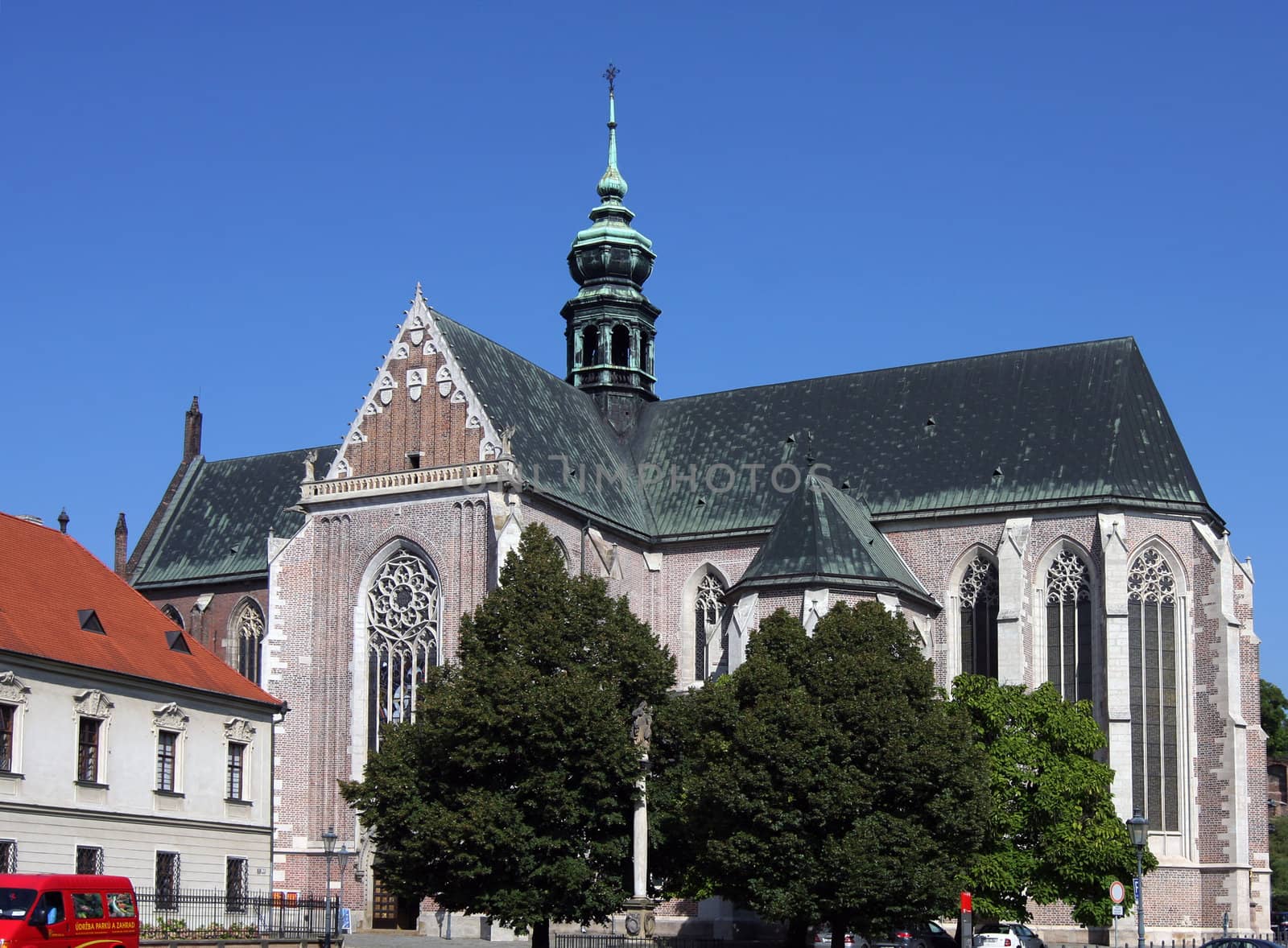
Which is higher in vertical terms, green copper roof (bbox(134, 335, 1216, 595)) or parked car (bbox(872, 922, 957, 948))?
green copper roof (bbox(134, 335, 1216, 595))

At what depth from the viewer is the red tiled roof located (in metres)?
42.1

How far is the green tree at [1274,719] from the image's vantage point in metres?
107

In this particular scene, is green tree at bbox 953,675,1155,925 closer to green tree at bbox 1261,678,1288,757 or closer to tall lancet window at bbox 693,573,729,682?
tall lancet window at bbox 693,573,729,682

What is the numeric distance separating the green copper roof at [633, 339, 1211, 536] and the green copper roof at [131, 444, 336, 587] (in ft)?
49.5

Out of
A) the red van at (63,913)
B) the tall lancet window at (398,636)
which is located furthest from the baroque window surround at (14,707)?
the tall lancet window at (398,636)

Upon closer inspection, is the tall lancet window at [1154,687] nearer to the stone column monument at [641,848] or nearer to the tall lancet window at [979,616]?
the tall lancet window at [979,616]

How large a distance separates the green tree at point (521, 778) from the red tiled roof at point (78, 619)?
7.35m

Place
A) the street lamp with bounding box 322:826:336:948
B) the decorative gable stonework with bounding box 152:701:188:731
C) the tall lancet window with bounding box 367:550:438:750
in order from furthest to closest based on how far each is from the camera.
Answer: 1. the tall lancet window with bounding box 367:550:438:750
2. the decorative gable stonework with bounding box 152:701:188:731
3. the street lamp with bounding box 322:826:336:948

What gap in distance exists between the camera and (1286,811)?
10462 cm

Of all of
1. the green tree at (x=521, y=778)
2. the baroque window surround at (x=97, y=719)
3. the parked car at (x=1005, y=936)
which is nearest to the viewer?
the green tree at (x=521, y=778)

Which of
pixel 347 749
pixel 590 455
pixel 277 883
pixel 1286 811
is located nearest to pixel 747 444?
pixel 590 455

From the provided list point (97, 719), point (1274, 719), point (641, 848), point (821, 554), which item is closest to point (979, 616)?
point (821, 554)

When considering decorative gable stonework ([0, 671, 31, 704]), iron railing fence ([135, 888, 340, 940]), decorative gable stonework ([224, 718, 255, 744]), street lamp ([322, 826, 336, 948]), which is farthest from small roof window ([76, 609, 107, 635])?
street lamp ([322, 826, 336, 948])

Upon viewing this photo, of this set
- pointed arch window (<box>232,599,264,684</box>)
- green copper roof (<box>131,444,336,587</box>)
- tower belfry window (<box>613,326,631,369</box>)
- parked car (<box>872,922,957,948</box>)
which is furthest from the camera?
tower belfry window (<box>613,326,631,369</box>)
